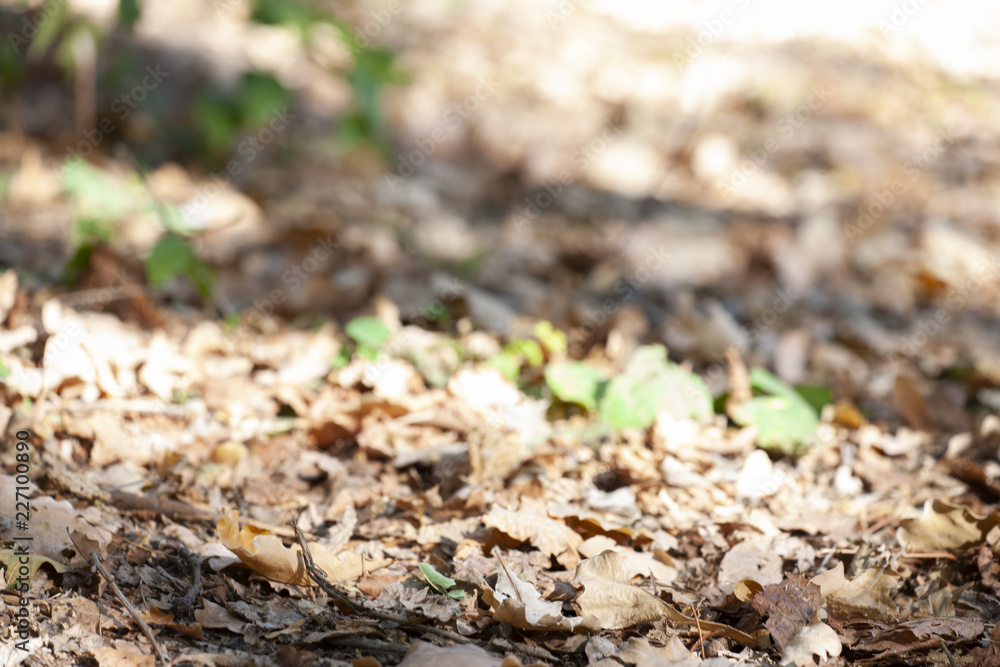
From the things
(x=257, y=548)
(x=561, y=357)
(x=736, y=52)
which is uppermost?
(x=736, y=52)

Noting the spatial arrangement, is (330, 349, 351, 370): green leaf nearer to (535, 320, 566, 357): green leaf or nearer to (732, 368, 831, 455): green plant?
(535, 320, 566, 357): green leaf

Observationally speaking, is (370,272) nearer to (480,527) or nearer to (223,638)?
(480,527)

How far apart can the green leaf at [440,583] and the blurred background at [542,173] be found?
1438 mm

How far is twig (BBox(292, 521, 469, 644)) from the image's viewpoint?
1397 millimetres

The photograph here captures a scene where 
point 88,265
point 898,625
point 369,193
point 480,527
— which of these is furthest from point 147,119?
point 898,625

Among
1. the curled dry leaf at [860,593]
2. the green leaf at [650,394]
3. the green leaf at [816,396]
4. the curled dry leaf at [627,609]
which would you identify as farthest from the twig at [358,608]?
the green leaf at [816,396]

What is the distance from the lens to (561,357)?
2875 mm

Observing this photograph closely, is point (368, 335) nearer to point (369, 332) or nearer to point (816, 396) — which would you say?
point (369, 332)

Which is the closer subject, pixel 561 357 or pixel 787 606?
pixel 787 606

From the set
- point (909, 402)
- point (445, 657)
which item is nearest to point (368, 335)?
point (445, 657)

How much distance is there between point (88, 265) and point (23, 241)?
77 cm

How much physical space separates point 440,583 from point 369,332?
49.9 inches

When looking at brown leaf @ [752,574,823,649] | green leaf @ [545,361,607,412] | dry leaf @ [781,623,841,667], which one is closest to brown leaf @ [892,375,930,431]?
green leaf @ [545,361,607,412]

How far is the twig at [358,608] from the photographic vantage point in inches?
55.0
